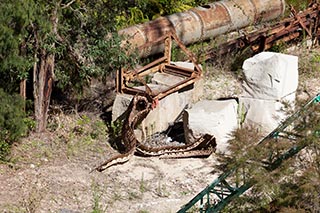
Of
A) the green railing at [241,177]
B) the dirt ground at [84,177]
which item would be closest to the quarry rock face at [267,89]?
the dirt ground at [84,177]

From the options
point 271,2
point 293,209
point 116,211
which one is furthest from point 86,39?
point 271,2

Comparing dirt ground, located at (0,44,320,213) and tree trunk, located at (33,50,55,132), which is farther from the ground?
tree trunk, located at (33,50,55,132)

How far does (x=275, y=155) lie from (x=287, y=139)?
0.73 feet

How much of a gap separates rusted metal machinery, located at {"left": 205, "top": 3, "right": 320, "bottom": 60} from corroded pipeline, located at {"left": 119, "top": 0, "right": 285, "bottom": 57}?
89 centimetres

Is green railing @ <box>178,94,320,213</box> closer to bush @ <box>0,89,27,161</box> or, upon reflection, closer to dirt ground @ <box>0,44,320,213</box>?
dirt ground @ <box>0,44,320,213</box>

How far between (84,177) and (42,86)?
5.23 ft

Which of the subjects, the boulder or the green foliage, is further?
the boulder

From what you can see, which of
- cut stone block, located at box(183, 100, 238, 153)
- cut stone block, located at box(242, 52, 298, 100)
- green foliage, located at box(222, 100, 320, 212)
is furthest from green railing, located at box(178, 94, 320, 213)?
cut stone block, located at box(242, 52, 298, 100)

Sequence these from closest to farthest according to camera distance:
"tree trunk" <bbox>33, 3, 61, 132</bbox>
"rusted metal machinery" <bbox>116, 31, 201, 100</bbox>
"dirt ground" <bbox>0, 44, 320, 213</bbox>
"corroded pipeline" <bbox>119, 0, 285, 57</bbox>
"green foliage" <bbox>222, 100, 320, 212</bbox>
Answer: "green foliage" <bbox>222, 100, 320, 212</bbox> → "dirt ground" <bbox>0, 44, 320, 213</bbox> → "tree trunk" <bbox>33, 3, 61, 132</bbox> → "rusted metal machinery" <bbox>116, 31, 201, 100</bbox> → "corroded pipeline" <bbox>119, 0, 285, 57</bbox>

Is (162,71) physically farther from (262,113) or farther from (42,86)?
(42,86)

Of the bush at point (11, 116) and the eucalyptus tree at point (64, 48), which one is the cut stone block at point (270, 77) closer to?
the eucalyptus tree at point (64, 48)

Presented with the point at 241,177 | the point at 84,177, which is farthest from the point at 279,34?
the point at 241,177

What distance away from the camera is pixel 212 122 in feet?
37.8

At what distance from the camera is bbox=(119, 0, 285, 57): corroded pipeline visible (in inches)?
554
